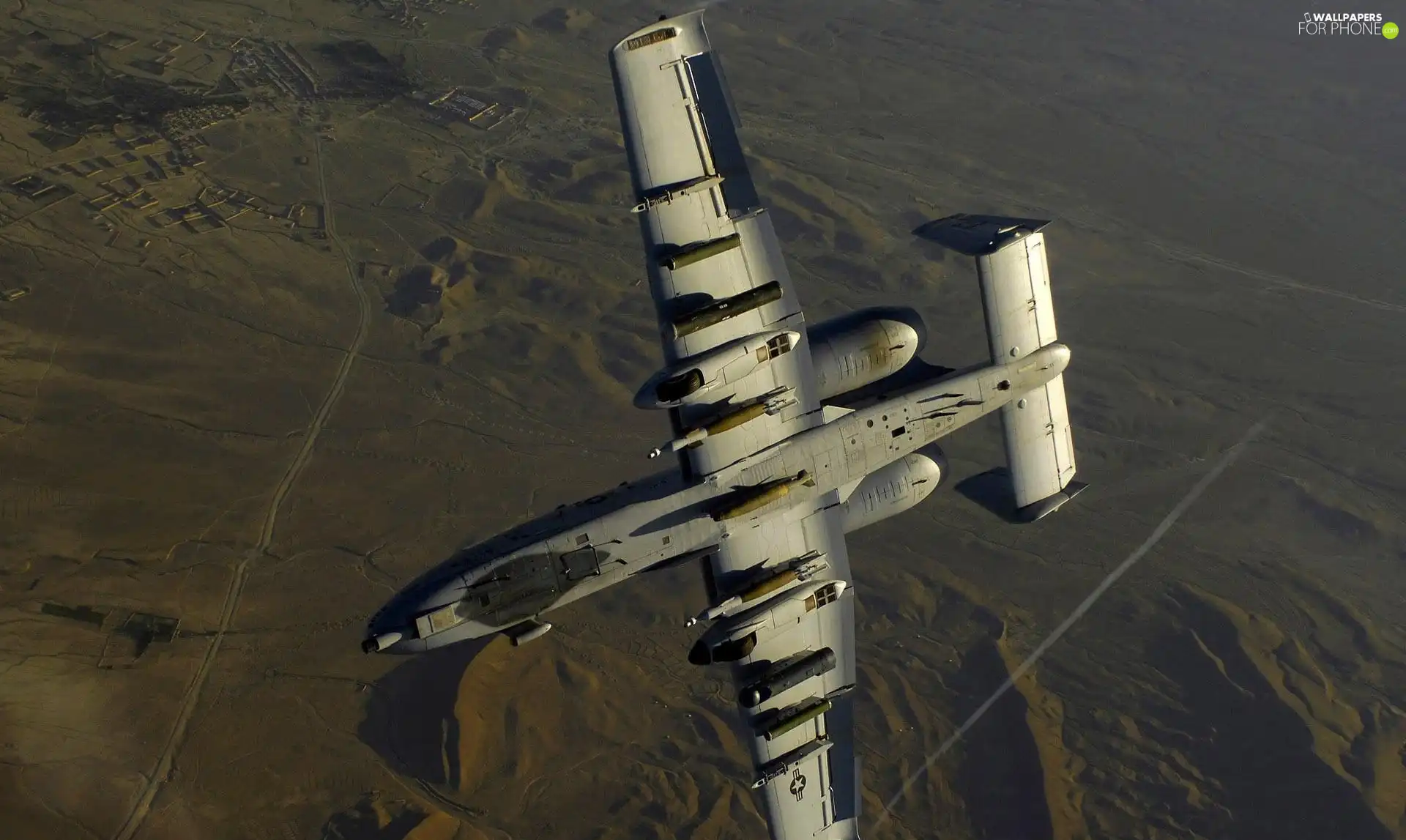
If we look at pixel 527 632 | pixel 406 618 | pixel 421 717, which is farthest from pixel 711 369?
pixel 421 717

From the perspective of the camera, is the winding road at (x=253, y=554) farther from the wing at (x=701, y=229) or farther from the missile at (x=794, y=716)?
the wing at (x=701, y=229)

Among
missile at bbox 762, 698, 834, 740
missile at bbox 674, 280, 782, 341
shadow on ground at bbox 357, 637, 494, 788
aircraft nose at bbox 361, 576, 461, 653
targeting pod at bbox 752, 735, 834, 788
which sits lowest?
shadow on ground at bbox 357, 637, 494, 788

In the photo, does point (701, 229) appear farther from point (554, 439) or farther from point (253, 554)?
point (554, 439)

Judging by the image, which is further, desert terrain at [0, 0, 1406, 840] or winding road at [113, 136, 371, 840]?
desert terrain at [0, 0, 1406, 840]

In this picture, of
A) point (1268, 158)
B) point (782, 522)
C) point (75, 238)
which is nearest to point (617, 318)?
point (75, 238)

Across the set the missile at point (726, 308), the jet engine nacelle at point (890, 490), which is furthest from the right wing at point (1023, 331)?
the missile at point (726, 308)

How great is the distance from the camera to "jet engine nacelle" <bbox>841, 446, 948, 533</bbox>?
39.6 meters

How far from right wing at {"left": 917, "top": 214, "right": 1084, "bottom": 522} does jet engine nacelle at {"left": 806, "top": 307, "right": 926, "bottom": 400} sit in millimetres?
2989

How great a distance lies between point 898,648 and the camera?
7288 cm

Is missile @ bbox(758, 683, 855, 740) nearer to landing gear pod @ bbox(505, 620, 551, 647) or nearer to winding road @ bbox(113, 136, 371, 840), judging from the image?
landing gear pod @ bbox(505, 620, 551, 647)

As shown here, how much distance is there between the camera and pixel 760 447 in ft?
122

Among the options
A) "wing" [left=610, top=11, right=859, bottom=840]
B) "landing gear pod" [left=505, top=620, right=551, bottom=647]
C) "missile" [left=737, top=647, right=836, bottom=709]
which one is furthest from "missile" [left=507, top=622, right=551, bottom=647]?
"missile" [left=737, top=647, right=836, bottom=709]

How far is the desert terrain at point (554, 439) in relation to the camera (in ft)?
199

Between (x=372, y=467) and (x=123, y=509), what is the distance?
1535 centimetres
